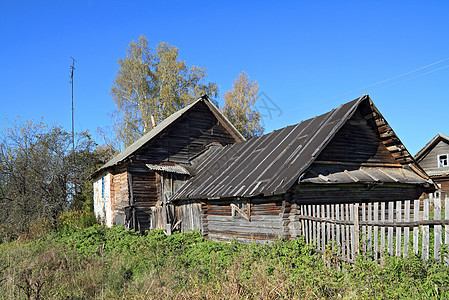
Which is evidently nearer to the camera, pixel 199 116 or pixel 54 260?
pixel 54 260

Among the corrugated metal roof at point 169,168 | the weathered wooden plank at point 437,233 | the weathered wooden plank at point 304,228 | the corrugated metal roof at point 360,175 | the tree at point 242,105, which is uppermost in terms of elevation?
the tree at point 242,105

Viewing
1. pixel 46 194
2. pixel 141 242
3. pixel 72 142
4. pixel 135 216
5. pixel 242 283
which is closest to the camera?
pixel 242 283

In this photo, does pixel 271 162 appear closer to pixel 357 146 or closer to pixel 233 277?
pixel 357 146

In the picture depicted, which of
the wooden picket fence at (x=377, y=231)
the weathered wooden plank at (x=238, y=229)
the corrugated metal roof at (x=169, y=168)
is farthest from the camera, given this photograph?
the corrugated metal roof at (x=169, y=168)

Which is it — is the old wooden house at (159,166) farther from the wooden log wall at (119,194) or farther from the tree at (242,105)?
the tree at (242,105)

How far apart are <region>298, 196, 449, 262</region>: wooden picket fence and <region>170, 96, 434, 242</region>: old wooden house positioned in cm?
110

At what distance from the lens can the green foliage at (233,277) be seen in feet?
18.6

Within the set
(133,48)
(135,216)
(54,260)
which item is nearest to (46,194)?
(135,216)

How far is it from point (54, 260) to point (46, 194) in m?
11.9

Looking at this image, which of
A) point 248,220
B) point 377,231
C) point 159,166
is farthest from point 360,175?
point 159,166

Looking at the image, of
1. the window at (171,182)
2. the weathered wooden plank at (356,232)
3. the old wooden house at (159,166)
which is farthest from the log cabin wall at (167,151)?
the weathered wooden plank at (356,232)

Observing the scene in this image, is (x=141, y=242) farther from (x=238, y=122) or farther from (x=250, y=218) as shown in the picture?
(x=238, y=122)

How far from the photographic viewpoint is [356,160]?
41.1ft

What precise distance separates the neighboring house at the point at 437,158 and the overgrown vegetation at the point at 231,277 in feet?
90.1
